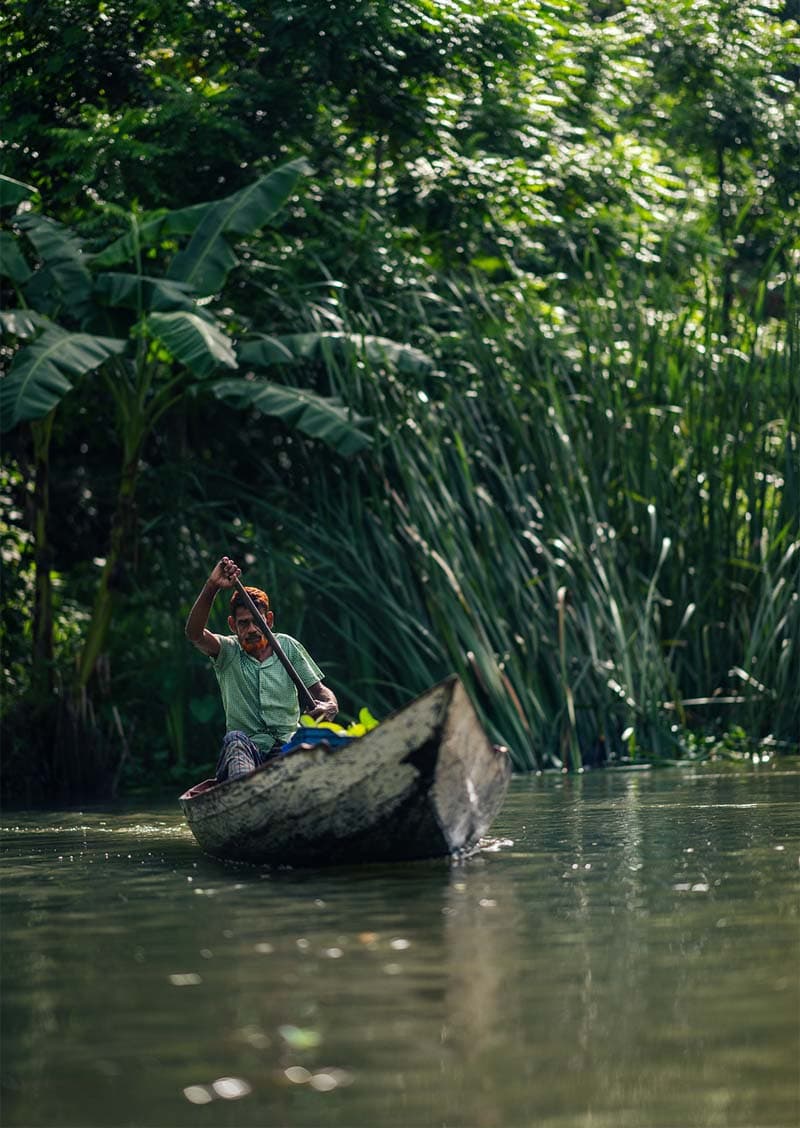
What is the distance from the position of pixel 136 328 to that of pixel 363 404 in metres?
2.05

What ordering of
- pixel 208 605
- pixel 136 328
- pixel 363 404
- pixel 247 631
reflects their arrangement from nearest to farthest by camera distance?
pixel 208 605 < pixel 247 631 < pixel 136 328 < pixel 363 404

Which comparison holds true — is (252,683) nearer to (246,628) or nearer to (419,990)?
(246,628)

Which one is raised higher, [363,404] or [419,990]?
Result: [419,990]

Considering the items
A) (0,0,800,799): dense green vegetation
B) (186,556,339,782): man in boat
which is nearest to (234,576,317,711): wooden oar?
(186,556,339,782): man in boat

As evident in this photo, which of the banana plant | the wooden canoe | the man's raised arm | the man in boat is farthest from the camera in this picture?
the banana plant

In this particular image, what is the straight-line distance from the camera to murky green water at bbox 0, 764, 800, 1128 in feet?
12.6

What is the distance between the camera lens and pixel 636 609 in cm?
1328

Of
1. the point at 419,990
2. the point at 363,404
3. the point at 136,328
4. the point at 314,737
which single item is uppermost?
the point at 419,990

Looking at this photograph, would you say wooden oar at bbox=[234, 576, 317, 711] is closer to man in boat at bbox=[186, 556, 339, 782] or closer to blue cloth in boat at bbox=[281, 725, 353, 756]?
man in boat at bbox=[186, 556, 339, 782]

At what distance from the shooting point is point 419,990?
491cm

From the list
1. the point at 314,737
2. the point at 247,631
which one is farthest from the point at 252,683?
the point at 314,737

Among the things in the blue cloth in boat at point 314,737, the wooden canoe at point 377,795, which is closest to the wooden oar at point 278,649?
the blue cloth in boat at point 314,737

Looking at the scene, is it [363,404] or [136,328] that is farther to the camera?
[363,404]

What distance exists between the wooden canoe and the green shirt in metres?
0.85
